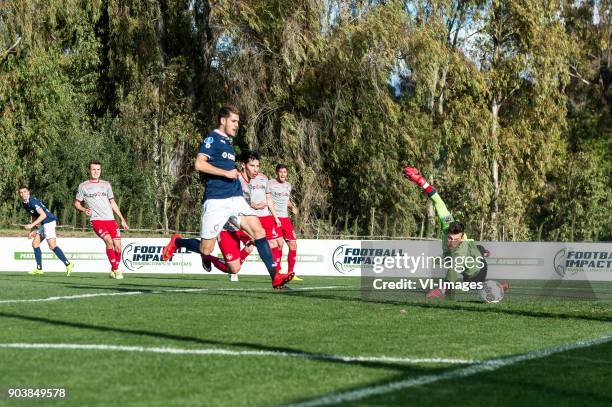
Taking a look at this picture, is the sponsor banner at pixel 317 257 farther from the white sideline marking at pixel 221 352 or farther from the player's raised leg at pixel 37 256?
the white sideline marking at pixel 221 352

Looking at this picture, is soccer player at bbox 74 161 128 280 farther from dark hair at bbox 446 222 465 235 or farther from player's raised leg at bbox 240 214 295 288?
dark hair at bbox 446 222 465 235

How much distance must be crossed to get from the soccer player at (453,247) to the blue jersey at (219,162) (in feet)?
9.39

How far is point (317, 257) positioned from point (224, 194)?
15.4m

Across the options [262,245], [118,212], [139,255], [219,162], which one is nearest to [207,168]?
[219,162]

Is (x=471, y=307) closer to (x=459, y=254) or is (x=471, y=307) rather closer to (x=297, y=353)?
(x=459, y=254)

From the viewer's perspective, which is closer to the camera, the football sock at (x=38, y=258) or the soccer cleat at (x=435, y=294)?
the soccer cleat at (x=435, y=294)

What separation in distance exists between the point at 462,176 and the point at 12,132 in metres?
A: 18.7

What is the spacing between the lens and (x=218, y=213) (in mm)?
12672

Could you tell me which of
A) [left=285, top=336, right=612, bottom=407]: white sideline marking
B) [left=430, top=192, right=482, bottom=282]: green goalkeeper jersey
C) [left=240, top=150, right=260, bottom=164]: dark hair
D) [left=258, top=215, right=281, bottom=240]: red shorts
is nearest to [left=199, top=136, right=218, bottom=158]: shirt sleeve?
[left=430, top=192, right=482, bottom=282]: green goalkeeper jersey

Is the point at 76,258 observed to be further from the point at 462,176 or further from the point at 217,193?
the point at 462,176

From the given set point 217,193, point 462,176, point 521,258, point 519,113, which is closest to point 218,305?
point 217,193

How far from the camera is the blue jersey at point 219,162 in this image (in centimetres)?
1255

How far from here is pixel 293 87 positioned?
3612cm

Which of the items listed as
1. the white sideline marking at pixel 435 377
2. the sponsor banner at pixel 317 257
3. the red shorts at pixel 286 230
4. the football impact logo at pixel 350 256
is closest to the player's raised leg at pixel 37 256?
the sponsor banner at pixel 317 257
